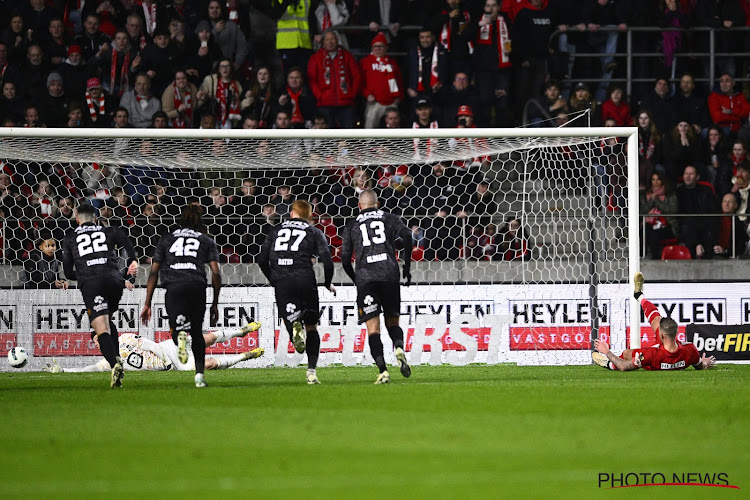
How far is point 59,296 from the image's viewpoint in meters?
14.3

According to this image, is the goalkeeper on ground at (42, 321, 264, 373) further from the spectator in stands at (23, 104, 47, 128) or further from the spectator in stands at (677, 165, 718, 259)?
the spectator in stands at (677, 165, 718, 259)

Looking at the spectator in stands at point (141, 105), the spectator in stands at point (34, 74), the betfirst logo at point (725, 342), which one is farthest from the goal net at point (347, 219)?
the spectator in stands at point (34, 74)

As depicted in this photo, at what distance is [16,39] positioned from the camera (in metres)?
17.4

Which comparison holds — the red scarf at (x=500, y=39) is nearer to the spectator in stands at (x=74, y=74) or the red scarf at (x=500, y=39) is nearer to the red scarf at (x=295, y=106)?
the red scarf at (x=295, y=106)

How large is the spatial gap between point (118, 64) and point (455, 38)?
17.3 ft

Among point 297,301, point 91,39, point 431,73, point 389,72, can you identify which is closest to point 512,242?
point 431,73

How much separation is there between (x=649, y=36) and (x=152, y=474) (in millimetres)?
15928

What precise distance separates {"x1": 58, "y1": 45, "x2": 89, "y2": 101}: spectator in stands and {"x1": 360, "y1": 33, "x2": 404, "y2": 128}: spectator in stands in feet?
14.1

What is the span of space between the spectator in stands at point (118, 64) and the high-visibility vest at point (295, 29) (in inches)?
90.0

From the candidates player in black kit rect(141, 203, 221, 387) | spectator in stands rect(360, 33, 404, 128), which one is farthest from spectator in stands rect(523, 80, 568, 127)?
player in black kit rect(141, 203, 221, 387)

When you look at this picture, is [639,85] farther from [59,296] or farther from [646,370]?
[59,296]

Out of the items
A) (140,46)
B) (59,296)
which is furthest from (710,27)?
(59,296)

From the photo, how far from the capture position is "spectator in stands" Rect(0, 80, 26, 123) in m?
16.6

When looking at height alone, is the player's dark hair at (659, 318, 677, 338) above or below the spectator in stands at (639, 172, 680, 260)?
below
